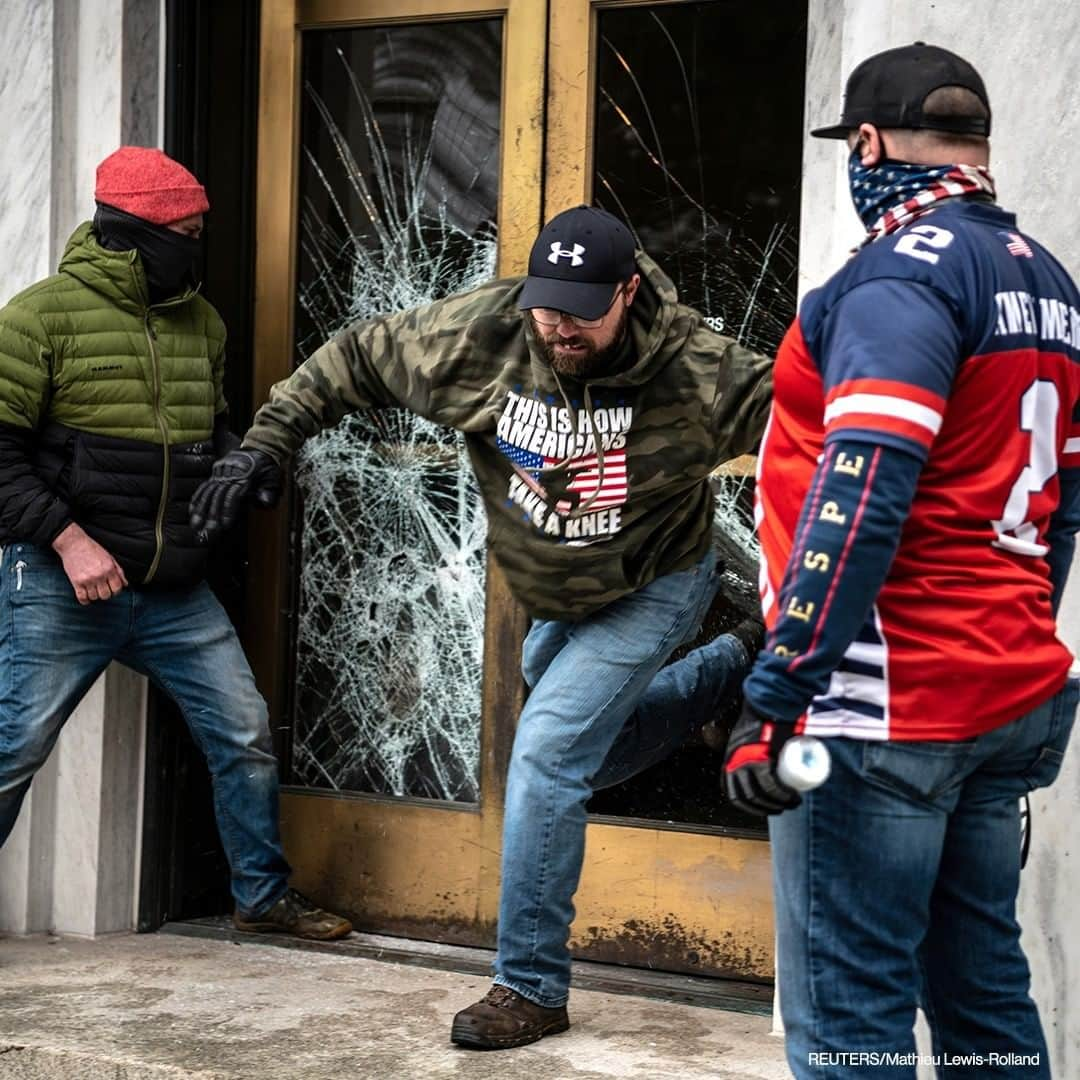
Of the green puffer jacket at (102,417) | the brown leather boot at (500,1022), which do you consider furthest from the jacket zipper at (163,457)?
the brown leather boot at (500,1022)

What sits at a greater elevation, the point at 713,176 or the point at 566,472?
the point at 713,176

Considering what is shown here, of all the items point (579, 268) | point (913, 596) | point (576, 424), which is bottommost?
point (913, 596)

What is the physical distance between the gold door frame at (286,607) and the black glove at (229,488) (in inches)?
39.1

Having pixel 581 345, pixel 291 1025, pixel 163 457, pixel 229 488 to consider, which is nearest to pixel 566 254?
pixel 581 345

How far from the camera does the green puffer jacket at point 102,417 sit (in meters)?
4.48

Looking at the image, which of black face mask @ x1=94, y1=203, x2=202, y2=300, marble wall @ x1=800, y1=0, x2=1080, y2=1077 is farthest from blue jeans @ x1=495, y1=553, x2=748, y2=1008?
black face mask @ x1=94, y1=203, x2=202, y2=300

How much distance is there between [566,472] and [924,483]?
147 centimetres

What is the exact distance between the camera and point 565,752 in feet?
13.1

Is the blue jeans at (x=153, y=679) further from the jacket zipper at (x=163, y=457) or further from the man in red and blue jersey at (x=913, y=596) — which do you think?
the man in red and blue jersey at (x=913, y=596)

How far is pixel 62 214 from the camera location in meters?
5.00

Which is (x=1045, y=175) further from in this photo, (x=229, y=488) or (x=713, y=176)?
(x=229, y=488)

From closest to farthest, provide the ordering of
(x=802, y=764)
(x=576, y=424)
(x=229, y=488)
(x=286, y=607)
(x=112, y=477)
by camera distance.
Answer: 1. (x=802, y=764)
2. (x=576, y=424)
3. (x=229, y=488)
4. (x=112, y=477)
5. (x=286, y=607)

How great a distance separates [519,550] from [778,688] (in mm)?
1621

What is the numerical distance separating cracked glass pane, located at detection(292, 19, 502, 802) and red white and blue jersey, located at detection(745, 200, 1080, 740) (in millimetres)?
2402
